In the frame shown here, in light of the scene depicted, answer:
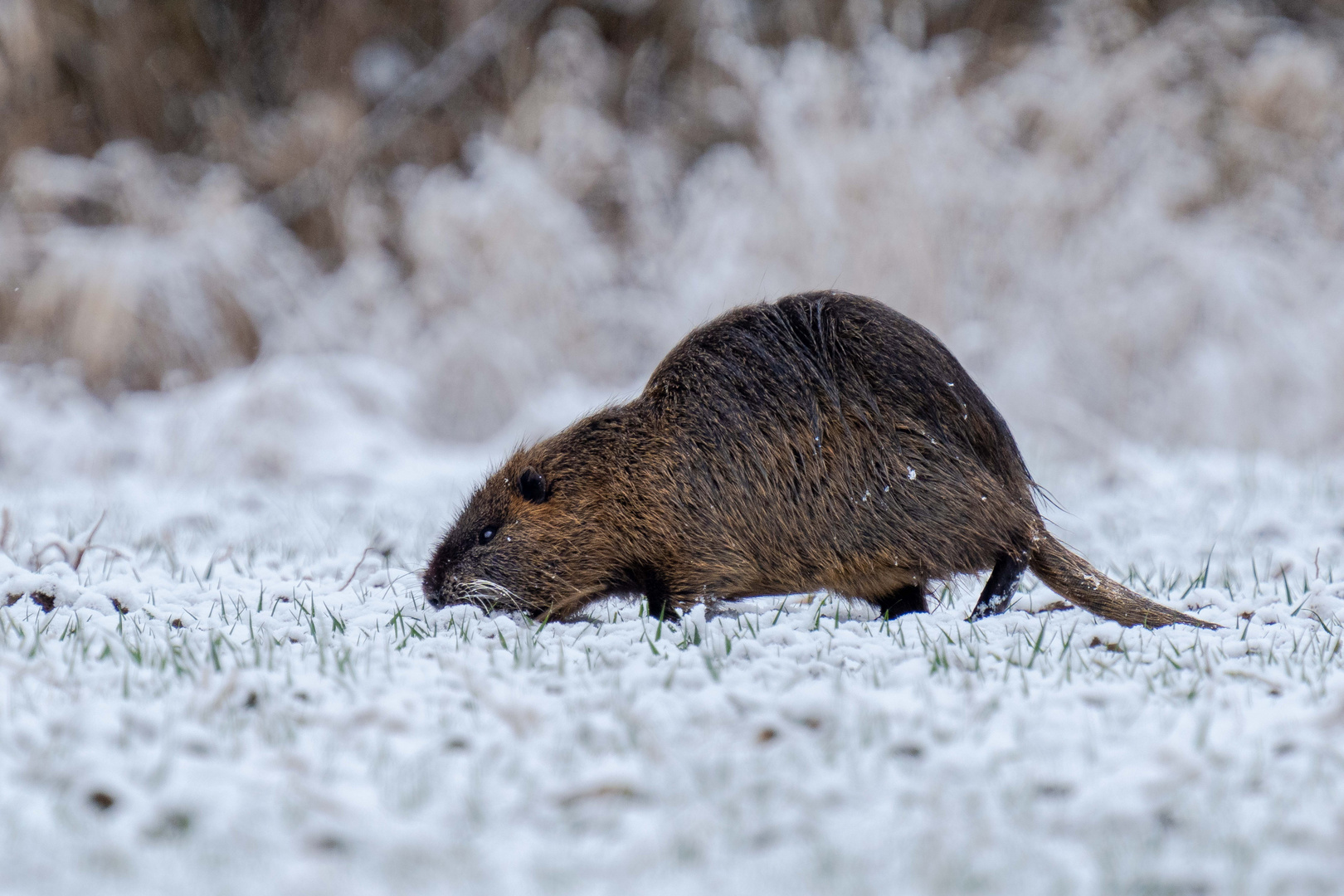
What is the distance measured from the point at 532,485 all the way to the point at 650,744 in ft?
4.78

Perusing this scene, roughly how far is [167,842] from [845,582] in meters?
1.74

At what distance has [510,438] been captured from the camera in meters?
7.22

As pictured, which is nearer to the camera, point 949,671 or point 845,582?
point 949,671

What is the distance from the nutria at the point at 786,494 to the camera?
2.72 meters

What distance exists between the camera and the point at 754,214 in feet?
24.3

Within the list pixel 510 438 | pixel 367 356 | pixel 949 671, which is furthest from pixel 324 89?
pixel 949 671

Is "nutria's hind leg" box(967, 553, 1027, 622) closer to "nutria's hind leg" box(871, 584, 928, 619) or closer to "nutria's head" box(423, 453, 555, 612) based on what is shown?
"nutria's hind leg" box(871, 584, 928, 619)

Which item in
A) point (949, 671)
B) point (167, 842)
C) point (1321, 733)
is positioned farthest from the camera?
point (949, 671)

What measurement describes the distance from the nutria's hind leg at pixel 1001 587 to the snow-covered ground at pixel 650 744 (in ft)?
0.32

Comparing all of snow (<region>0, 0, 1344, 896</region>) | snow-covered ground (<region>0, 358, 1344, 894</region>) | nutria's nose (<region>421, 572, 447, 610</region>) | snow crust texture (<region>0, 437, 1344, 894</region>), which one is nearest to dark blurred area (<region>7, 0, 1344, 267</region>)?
snow (<region>0, 0, 1344, 896</region>)

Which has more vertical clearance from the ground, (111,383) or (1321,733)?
(111,383)

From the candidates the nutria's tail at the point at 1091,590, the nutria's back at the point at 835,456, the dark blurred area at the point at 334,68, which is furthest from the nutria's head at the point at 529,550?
the dark blurred area at the point at 334,68

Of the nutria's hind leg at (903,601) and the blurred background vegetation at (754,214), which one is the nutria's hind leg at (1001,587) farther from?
the blurred background vegetation at (754,214)

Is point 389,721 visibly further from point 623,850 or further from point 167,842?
point 623,850
